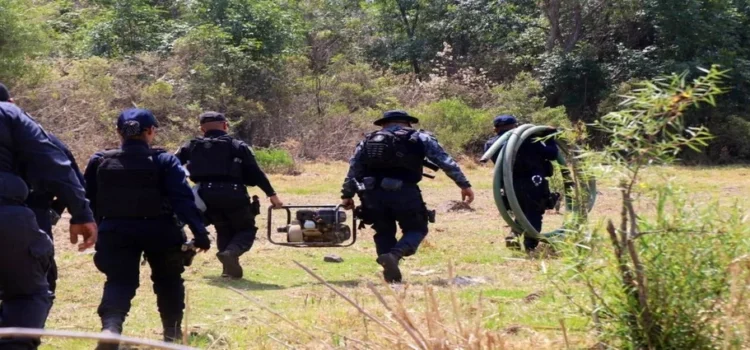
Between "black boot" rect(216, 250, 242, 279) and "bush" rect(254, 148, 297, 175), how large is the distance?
1271 centimetres

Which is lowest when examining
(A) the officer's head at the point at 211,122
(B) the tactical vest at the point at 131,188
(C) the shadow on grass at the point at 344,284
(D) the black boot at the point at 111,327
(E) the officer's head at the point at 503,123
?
(C) the shadow on grass at the point at 344,284

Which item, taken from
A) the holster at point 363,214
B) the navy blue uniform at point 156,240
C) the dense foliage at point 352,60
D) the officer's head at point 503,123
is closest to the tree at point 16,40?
the dense foliage at point 352,60

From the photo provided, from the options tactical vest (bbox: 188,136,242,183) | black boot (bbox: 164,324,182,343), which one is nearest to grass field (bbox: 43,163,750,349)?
black boot (bbox: 164,324,182,343)

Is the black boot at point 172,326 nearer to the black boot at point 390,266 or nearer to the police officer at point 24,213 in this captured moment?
the police officer at point 24,213

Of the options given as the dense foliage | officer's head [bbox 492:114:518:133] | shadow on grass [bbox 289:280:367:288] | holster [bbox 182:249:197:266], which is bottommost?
shadow on grass [bbox 289:280:367:288]

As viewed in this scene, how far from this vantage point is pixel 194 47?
1016 inches

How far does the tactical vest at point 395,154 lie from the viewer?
870 centimetres

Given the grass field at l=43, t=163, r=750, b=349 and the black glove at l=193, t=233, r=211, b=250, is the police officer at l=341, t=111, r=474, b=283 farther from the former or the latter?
the black glove at l=193, t=233, r=211, b=250

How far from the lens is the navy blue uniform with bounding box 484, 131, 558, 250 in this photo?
413 inches

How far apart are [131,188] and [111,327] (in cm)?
89

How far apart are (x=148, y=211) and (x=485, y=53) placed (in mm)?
28270

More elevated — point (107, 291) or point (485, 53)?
point (485, 53)

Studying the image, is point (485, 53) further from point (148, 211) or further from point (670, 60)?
point (148, 211)

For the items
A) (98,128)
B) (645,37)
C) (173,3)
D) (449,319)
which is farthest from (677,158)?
(173,3)
